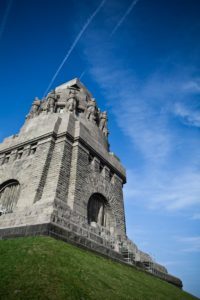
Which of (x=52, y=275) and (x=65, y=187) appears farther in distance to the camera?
(x=65, y=187)

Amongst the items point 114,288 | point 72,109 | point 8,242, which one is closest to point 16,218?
point 8,242

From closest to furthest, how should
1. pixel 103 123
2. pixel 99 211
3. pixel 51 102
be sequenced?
pixel 99 211
pixel 51 102
pixel 103 123

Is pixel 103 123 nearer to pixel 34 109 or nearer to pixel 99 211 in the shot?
pixel 34 109

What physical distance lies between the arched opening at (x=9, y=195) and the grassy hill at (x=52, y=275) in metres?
7.21

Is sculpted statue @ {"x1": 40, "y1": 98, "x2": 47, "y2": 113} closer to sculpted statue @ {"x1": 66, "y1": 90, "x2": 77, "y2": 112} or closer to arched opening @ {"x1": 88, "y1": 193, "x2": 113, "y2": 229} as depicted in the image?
sculpted statue @ {"x1": 66, "y1": 90, "x2": 77, "y2": 112}

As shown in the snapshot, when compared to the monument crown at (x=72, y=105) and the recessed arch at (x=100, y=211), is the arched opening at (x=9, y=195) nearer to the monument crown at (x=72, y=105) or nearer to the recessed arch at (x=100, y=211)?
the recessed arch at (x=100, y=211)

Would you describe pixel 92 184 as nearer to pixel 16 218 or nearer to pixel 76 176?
pixel 76 176

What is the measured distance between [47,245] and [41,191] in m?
6.67

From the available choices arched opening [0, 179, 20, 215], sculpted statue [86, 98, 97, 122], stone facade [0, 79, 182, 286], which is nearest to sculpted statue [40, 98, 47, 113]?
stone facade [0, 79, 182, 286]

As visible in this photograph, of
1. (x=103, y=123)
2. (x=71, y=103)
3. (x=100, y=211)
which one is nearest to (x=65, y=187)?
(x=100, y=211)

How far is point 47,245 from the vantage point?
8.14 metres

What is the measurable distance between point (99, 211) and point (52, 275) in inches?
464

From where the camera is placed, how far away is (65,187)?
15.0 meters

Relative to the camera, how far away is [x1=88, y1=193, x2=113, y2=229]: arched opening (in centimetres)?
1703
